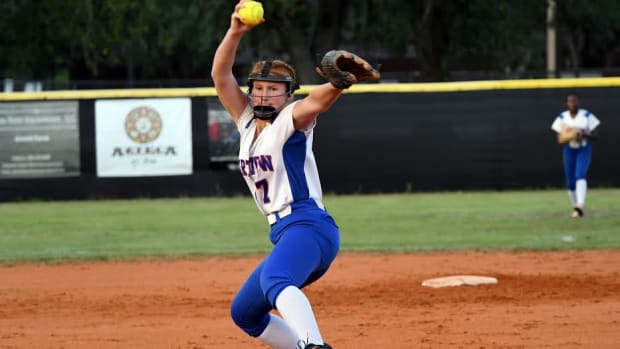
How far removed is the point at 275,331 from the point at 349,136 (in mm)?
16165

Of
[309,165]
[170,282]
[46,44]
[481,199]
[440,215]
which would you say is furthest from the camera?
[46,44]

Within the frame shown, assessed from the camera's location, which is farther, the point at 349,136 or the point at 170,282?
the point at 349,136

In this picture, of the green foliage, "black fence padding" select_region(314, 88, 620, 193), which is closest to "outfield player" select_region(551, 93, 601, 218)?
"black fence padding" select_region(314, 88, 620, 193)

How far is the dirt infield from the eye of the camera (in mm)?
7395

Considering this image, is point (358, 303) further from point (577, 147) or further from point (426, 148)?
point (426, 148)

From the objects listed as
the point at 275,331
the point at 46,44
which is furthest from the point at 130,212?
the point at 46,44

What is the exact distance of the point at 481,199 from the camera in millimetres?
20141

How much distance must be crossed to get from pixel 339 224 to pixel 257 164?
36.9 feet

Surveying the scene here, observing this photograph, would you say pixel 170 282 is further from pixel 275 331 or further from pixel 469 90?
pixel 469 90

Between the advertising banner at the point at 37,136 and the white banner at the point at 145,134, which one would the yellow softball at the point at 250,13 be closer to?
the white banner at the point at 145,134

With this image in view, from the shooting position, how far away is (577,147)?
16594mm

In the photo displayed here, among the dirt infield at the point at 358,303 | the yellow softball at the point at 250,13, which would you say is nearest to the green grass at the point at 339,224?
the dirt infield at the point at 358,303

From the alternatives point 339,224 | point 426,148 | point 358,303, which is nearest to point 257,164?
point 358,303

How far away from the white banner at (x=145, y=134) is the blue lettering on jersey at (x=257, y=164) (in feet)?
52.7
